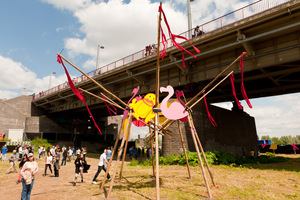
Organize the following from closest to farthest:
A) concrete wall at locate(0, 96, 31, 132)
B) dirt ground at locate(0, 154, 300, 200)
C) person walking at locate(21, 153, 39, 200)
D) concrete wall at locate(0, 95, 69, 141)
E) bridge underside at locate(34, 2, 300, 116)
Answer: person walking at locate(21, 153, 39, 200) → dirt ground at locate(0, 154, 300, 200) → bridge underside at locate(34, 2, 300, 116) → concrete wall at locate(0, 96, 31, 132) → concrete wall at locate(0, 95, 69, 141)

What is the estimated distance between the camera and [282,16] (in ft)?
40.8

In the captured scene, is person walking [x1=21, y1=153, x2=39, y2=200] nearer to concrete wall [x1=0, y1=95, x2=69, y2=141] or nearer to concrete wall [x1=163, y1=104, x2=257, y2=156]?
concrete wall [x1=163, y1=104, x2=257, y2=156]

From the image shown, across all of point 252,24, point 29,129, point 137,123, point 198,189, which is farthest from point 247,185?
point 29,129

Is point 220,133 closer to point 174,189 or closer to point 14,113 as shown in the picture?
point 174,189

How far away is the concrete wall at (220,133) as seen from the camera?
17.0 m

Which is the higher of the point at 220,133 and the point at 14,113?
the point at 14,113

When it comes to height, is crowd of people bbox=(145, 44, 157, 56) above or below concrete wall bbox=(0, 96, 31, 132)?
above

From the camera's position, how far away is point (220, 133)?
63.7 ft

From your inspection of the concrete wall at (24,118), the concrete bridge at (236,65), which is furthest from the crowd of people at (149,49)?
the concrete wall at (24,118)

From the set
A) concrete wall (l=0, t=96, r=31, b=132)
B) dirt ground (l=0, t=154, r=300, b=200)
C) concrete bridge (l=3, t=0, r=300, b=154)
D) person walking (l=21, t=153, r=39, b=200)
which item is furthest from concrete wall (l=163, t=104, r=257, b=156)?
concrete wall (l=0, t=96, r=31, b=132)

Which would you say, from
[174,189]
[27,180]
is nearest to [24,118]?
[27,180]

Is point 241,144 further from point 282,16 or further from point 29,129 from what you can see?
point 29,129

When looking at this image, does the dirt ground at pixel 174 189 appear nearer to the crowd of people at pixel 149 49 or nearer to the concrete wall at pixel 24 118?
the crowd of people at pixel 149 49

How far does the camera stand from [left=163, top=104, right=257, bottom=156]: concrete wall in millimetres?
17000
